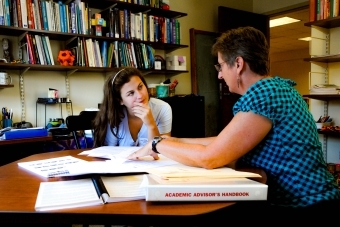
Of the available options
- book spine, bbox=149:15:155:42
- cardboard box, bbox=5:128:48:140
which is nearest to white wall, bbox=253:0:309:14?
book spine, bbox=149:15:155:42

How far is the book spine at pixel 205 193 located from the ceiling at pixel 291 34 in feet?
17.4

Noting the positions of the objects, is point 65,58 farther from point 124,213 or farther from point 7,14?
point 124,213

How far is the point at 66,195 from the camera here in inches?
28.1

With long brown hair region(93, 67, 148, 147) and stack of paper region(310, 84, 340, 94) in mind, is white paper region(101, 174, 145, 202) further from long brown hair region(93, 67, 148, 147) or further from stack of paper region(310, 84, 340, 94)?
stack of paper region(310, 84, 340, 94)

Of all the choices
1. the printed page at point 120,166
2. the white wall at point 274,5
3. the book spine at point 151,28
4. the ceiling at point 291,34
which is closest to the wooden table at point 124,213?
the printed page at point 120,166

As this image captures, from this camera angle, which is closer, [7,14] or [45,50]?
[7,14]

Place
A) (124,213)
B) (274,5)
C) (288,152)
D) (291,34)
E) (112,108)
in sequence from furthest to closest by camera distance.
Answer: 1. (291,34)
2. (274,5)
3. (112,108)
4. (288,152)
5. (124,213)

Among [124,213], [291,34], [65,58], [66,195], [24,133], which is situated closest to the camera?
[124,213]

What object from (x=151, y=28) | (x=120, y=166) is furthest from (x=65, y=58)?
(x=120, y=166)

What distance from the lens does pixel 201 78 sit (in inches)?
158

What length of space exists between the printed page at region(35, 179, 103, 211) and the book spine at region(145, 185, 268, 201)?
13 centimetres

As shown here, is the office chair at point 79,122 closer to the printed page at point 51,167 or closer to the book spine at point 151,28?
the printed page at point 51,167

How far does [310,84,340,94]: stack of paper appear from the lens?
278 cm

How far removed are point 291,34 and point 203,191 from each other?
296 inches
